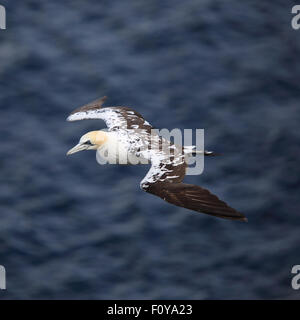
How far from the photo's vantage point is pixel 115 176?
67.6ft

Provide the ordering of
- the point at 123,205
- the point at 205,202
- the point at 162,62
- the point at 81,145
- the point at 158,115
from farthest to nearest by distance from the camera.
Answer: the point at 162,62
the point at 158,115
the point at 123,205
the point at 81,145
the point at 205,202

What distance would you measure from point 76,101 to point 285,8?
22.7ft

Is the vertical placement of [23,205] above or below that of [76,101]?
below

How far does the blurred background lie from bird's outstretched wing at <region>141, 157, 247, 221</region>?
3842 millimetres

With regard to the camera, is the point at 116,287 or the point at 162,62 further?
the point at 162,62

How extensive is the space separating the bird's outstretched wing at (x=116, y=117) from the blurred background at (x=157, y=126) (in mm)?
1560

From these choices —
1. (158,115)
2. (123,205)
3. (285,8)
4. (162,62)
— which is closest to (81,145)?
(123,205)

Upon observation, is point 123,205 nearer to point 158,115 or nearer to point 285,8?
point 158,115

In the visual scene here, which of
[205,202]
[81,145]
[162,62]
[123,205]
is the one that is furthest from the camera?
[162,62]

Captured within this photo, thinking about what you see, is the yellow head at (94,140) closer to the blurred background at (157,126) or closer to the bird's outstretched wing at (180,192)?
the bird's outstretched wing at (180,192)

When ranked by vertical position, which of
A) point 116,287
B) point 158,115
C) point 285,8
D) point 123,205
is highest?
point 285,8

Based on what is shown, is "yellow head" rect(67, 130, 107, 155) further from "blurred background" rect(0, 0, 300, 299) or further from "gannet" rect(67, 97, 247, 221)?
"blurred background" rect(0, 0, 300, 299)

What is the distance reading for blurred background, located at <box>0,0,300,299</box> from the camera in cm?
1934

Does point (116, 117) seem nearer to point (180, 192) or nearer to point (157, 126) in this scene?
point (157, 126)
